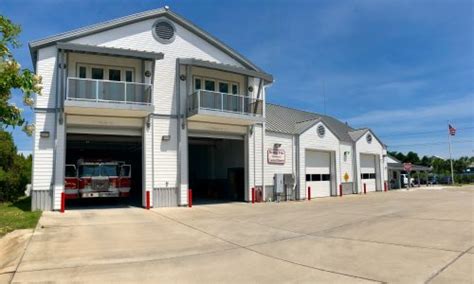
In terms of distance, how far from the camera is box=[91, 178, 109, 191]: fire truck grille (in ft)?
71.1

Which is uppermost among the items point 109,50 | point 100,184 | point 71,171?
point 109,50

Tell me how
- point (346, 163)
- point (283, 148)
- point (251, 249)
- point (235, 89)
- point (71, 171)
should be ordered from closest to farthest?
1. point (251, 249)
2. point (71, 171)
3. point (235, 89)
4. point (283, 148)
5. point (346, 163)

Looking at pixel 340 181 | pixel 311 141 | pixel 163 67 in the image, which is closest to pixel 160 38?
pixel 163 67

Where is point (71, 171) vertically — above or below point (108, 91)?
below

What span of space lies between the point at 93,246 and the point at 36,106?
1082 cm

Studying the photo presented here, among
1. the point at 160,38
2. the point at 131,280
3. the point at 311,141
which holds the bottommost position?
the point at 131,280

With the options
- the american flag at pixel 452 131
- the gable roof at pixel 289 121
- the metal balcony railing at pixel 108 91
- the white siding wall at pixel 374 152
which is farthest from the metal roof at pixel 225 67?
the american flag at pixel 452 131

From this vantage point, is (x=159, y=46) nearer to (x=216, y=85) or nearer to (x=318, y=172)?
(x=216, y=85)

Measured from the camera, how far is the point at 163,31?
73.9 feet

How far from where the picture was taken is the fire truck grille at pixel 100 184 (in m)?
21.7

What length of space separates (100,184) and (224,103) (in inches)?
320

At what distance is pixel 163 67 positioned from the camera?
22.1 meters

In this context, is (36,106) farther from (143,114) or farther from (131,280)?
(131,280)

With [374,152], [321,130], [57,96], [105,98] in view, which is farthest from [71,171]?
[374,152]
